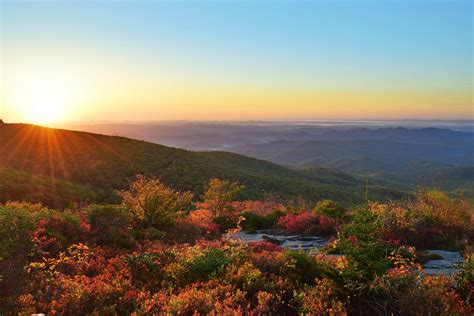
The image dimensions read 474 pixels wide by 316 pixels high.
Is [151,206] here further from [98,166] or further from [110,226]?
[98,166]

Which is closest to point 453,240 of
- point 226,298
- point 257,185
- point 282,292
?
point 282,292

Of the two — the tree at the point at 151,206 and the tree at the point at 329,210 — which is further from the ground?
the tree at the point at 151,206

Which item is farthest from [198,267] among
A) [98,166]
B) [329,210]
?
[98,166]

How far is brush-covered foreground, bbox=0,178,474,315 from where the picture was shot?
5.80 metres

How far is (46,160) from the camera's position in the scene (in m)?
47.0

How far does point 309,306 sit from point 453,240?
28.8 feet

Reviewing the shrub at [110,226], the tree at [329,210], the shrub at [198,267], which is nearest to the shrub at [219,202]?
the tree at [329,210]

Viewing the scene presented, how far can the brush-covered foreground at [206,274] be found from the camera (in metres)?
5.80

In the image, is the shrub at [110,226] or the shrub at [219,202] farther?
the shrub at [219,202]

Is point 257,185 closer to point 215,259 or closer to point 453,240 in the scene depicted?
point 453,240

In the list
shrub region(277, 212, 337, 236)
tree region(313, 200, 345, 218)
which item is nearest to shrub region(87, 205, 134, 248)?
shrub region(277, 212, 337, 236)

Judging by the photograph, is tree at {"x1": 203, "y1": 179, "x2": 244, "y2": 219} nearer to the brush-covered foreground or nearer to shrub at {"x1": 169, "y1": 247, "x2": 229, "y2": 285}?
the brush-covered foreground

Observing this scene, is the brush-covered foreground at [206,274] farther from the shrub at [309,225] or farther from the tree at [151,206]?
the shrub at [309,225]

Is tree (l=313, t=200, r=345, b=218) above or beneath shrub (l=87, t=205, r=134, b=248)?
beneath
